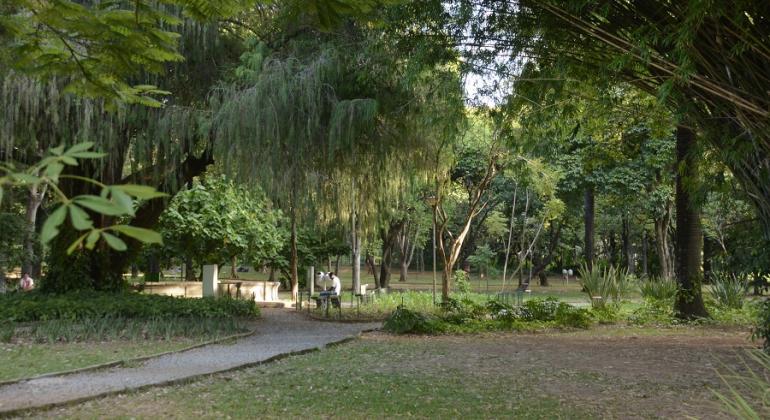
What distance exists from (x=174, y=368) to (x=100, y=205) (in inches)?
314

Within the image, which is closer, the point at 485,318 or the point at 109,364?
the point at 109,364

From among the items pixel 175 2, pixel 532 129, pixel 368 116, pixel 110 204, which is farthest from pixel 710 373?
pixel 110 204

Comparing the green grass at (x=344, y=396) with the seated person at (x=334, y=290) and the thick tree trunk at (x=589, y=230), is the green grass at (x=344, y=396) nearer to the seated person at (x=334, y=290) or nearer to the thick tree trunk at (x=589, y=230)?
the seated person at (x=334, y=290)

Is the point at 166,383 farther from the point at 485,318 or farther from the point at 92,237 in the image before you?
the point at 485,318

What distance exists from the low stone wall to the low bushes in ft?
25.4

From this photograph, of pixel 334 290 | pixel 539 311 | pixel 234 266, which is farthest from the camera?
pixel 234 266

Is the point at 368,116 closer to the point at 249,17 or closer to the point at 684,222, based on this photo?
the point at 249,17

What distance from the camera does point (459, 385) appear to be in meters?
7.87

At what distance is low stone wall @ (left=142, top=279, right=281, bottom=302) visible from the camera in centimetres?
2155

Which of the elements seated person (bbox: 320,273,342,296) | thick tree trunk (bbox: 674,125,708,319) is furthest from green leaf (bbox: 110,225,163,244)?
seated person (bbox: 320,273,342,296)

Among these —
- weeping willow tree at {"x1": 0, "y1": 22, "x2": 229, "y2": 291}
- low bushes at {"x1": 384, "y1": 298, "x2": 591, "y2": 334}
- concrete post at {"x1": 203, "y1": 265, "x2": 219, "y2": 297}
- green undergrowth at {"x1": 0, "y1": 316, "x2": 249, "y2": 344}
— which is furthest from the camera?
concrete post at {"x1": 203, "y1": 265, "x2": 219, "y2": 297}

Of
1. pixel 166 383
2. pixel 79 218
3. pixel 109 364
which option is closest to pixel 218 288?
pixel 109 364

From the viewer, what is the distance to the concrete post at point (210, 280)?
20.1 metres

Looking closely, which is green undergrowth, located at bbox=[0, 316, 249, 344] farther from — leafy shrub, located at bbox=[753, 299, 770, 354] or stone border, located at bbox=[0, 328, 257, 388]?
leafy shrub, located at bbox=[753, 299, 770, 354]
